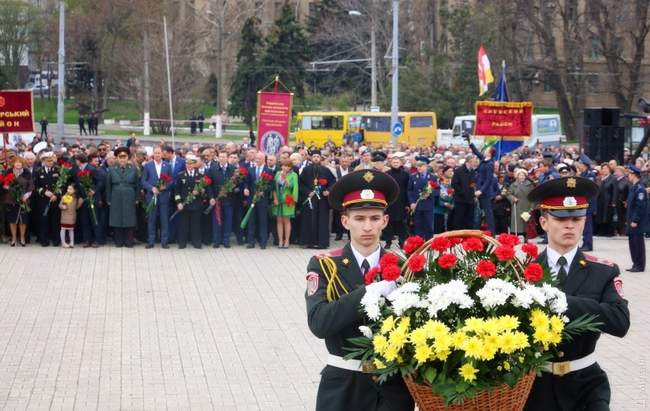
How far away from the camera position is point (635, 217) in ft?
60.5

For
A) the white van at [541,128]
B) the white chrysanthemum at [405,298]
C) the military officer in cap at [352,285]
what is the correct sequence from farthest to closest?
1. the white van at [541,128]
2. the military officer in cap at [352,285]
3. the white chrysanthemum at [405,298]

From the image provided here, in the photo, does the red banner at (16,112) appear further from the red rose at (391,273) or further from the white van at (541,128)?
the white van at (541,128)

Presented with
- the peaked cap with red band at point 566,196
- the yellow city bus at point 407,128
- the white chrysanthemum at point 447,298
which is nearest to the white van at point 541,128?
the yellow city bus at point 407,128

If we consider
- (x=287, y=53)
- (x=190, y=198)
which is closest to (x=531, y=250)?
(x=190, y=198)

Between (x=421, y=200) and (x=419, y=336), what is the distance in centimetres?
1626

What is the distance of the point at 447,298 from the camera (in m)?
5.25

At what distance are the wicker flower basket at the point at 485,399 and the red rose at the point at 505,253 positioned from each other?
53 cm

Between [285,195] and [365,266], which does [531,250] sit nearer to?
[365,266]

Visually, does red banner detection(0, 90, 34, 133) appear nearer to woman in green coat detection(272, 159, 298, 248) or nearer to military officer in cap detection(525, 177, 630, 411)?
woman in green coat detection(272, 159, 298, 248)

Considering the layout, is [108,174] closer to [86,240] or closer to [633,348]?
[86,240]

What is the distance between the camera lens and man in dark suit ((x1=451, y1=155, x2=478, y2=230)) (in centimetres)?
2191

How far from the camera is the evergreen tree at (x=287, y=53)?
7650cm

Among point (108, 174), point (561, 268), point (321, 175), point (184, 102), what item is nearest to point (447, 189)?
point (321, 175)

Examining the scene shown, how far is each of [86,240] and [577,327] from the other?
53.1 feet
